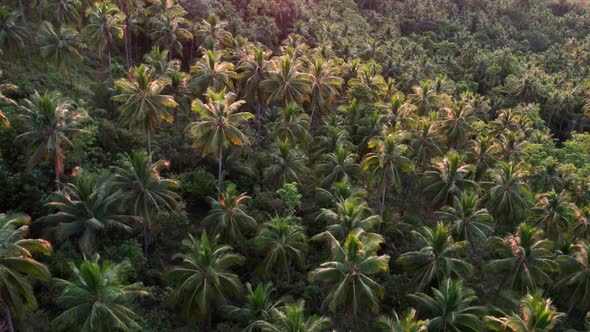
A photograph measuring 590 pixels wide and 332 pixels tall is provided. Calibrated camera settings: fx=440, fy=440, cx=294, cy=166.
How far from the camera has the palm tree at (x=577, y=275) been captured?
33.5 meters

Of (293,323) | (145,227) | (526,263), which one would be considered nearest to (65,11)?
(145,227)

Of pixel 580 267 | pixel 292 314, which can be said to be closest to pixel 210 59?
pixel 292 314

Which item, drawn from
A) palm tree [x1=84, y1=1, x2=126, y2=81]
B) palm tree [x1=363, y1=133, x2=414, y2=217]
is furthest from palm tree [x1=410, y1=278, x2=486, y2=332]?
palm tree [x1=84, y1=1, x2=126, y2=81]

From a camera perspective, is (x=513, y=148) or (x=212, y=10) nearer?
(x=513, y=148)

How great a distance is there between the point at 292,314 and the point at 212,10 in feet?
171

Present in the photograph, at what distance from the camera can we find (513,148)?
47.2 m

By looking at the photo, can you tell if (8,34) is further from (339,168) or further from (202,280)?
(339,168)

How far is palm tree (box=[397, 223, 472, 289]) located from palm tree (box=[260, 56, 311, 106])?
64.0ft

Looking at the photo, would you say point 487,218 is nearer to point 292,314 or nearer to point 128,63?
point 292,314

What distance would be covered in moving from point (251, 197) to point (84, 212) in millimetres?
15607

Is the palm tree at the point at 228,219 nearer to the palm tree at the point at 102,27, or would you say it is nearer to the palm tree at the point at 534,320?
the palm tree at the point at 534,320

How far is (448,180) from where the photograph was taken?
39.7 m

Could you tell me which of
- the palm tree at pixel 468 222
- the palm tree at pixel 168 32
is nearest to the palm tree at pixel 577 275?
the palm tree at pixel 468 222

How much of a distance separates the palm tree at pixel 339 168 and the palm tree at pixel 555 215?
1685 cm
